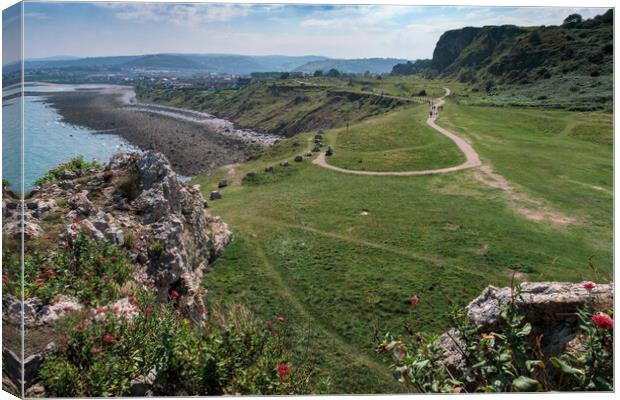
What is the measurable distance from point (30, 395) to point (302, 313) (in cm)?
1235

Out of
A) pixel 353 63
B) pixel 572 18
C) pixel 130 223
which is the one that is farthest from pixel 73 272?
pixel 353 63

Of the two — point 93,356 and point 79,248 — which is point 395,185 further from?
point 93,356

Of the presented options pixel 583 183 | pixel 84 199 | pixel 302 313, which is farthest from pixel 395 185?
pixel 84 199

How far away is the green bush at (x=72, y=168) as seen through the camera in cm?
1783

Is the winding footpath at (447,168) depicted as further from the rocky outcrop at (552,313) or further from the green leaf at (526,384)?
the green leaf at (526,384)

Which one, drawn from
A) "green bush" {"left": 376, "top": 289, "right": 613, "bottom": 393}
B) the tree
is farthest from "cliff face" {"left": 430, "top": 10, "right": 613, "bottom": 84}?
"green bush" {"left": 376, "top": 289, "right": 613, "bottom": 393}

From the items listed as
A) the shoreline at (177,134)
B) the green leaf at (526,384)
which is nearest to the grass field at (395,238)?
the green leaf at (526,384)

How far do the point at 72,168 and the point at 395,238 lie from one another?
19430 mm

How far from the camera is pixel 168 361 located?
8359 millimetres

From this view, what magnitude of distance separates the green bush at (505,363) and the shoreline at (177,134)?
240ft

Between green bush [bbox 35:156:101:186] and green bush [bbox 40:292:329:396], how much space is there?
11.0m

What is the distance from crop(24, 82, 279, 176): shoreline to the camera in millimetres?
85312

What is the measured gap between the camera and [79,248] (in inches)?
491

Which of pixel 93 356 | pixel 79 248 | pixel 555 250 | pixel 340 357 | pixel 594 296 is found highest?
pixel 594 296
